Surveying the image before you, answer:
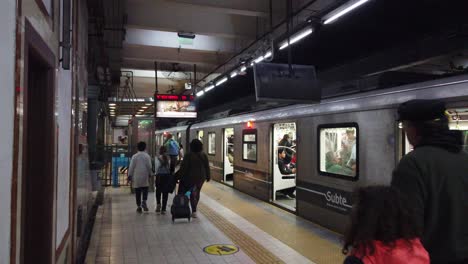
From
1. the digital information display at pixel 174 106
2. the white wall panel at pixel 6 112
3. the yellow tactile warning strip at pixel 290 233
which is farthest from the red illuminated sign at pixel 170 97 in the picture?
the white wall panel at pixel 6 112

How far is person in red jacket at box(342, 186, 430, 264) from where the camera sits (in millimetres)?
1450

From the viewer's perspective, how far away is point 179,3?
6.71 meters

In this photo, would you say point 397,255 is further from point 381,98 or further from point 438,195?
point 381,98

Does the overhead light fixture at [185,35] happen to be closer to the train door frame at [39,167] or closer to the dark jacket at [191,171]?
the dark jacket at [191,171]

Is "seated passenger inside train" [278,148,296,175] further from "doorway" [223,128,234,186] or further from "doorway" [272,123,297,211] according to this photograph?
"doorway" [223,128,234,186]

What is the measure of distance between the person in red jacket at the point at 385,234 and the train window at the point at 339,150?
4350 mm

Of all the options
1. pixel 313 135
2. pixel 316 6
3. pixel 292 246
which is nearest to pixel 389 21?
pixel 316 6

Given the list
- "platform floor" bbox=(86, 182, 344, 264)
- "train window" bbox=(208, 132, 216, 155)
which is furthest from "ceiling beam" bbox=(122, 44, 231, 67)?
"platform floor" bbox=(86, 182, 344, 264)

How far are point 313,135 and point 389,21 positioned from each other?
2.86 metres

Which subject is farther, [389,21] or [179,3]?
[389,21]

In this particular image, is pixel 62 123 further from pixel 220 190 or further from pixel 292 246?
pixel 220 190

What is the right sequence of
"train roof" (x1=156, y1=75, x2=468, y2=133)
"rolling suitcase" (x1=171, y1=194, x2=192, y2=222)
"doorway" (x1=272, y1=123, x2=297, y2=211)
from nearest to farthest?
"train roof" (x1=156, y1=75, x2=468, y2=133)
"rolling suitcase" (x1=171, y1=194, x2=192, y2=222)
"doorway" (x1=272, y1=123, x2=297, y2=211)

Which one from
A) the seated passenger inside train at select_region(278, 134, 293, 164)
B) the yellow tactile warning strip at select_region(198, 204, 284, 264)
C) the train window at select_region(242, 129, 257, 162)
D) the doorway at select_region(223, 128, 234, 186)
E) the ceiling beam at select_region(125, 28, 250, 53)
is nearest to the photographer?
the yellow tactile warning strip at select_region(198, 204, 284, 264)

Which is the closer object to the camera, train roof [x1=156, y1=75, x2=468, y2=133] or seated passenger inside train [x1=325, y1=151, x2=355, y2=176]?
train roof [x1=156, y1=75, x2=468, y2=133]
